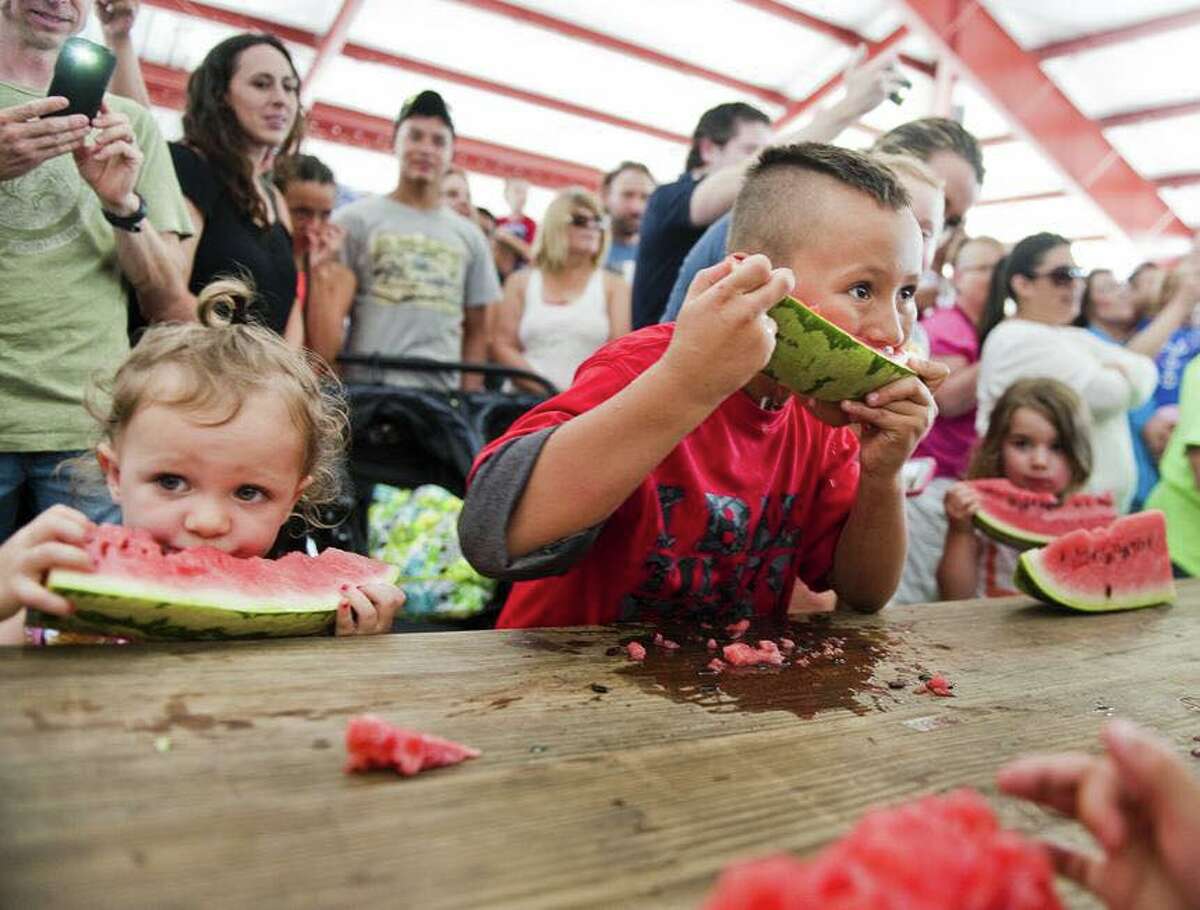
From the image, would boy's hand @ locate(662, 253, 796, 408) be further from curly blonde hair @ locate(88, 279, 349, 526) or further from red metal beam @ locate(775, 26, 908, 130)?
red metal beam @ locate(775, 26, 908, 130)

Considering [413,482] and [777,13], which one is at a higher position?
[777,13]

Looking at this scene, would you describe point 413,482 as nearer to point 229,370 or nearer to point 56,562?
point 229,370

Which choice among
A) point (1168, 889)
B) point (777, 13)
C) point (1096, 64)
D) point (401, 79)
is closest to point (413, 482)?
point (1168, 889)

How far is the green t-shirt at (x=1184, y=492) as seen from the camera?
326 centimetres

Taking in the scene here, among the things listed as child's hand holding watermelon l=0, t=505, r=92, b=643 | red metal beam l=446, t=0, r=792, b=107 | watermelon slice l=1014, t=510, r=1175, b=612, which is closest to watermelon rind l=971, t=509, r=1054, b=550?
watermelon slice l=1014, t=510, r=1175, b=612

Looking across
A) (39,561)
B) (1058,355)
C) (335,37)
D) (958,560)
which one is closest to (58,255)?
(39,561)

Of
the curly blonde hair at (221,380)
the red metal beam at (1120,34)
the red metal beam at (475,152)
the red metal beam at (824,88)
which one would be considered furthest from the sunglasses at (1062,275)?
the red metal beam at (824,88)

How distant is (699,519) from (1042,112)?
38.7 feet

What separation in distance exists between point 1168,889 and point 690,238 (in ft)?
8.34

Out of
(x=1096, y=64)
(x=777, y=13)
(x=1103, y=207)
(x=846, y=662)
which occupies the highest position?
(x=1096, y=64)

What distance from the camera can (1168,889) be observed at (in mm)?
572

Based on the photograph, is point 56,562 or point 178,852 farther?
point 56,562

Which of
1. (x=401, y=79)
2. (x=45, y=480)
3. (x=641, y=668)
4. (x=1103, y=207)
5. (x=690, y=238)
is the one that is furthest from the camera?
(x=1103, y=207)

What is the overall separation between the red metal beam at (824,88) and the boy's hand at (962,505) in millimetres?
10038
